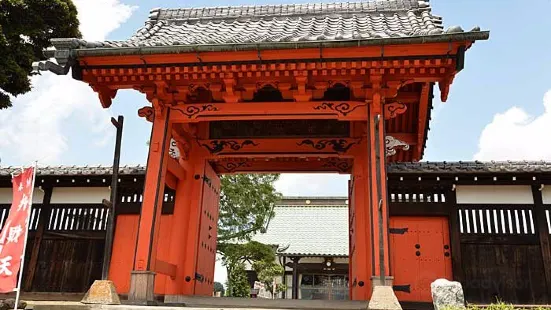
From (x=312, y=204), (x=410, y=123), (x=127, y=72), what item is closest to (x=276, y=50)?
(x=127, y=72)

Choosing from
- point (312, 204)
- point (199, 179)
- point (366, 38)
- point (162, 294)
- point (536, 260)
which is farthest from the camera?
point (312, 204)

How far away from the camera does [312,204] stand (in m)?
28.7

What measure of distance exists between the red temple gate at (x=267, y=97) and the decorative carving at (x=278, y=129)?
0.02 meters

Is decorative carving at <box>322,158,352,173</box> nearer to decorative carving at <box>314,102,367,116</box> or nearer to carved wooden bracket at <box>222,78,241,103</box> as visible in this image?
decorative carving at <box>314,102,367,116</box>

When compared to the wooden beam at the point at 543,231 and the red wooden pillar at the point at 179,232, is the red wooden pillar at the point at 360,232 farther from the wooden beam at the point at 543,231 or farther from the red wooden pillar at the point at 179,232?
the red wooden pillar at the point at 179,232

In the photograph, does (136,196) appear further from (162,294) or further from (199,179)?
(162,294)

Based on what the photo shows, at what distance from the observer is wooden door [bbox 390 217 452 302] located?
30.0ft

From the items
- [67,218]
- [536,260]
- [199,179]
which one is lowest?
[536,260]

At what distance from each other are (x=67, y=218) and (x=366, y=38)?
25.3 ft

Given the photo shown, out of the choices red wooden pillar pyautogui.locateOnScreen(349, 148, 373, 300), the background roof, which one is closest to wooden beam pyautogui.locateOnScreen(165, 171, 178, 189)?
red wooden pillar pyautogui.locateOnScreen(349, 148, 373, 300)

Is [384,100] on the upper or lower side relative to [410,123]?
lower

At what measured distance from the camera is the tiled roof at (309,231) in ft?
75.8

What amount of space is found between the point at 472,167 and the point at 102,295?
7284mm

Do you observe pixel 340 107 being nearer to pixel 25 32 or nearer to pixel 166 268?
pixel 166 268
